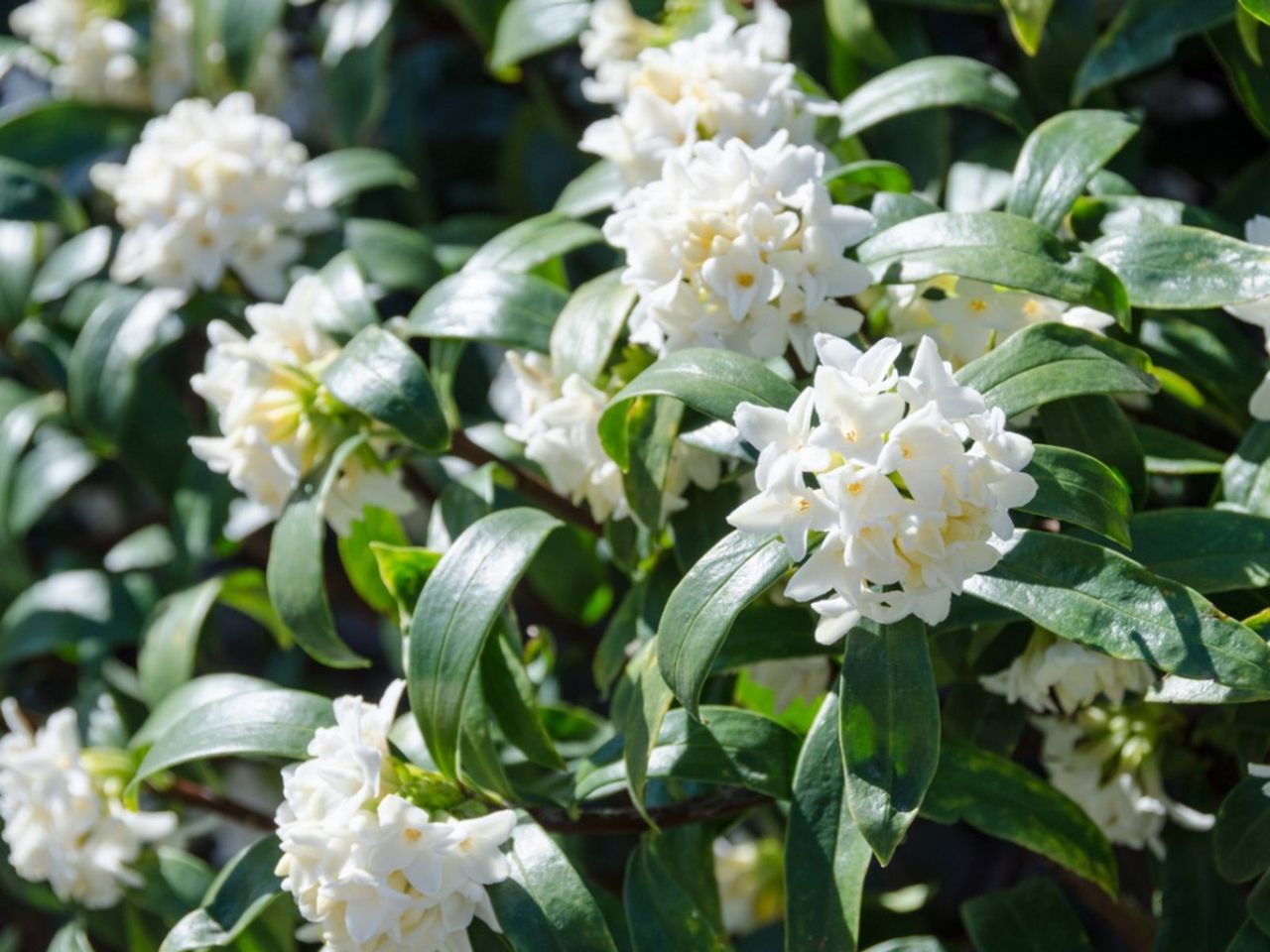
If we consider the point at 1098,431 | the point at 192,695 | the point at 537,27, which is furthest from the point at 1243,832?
the point at 537,27

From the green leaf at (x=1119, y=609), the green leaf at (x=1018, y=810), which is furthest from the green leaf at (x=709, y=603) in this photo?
the green leaf at (x=1018, y=810)

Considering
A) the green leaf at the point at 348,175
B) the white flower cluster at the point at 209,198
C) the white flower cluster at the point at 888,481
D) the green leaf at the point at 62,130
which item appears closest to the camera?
the white flower cluster at the point at 888,481

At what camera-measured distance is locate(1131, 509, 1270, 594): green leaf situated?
2.89ft

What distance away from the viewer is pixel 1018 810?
37.5 inches

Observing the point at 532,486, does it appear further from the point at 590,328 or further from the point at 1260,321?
the point at 1260,321

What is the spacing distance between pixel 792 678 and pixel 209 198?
2.29 feet

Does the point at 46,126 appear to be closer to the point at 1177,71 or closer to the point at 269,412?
the point at 269,412

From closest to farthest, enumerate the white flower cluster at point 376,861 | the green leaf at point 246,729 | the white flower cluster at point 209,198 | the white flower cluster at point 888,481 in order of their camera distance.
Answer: the white flower cluster at point 888,481, the white flower cluster at point 376,861, the green leaf at point 246,729, the white flower cluster at point 209,198

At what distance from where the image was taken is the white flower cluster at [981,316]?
96 centimetres

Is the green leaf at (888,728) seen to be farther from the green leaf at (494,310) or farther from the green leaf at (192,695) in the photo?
the green leaf at (192,695)

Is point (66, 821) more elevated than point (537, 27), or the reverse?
point (537, 27)

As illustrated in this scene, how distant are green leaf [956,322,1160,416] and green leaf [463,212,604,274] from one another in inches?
16.5

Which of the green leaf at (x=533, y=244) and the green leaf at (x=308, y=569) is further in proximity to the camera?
the green leaf at (x=533, y=244)

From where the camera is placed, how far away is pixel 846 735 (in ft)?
2.72
